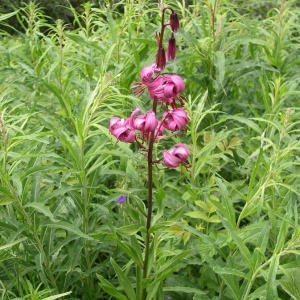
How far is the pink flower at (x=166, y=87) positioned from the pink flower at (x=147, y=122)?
6cm

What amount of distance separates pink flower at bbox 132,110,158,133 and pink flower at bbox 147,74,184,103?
6 centimetres

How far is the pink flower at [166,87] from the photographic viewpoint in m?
1.37

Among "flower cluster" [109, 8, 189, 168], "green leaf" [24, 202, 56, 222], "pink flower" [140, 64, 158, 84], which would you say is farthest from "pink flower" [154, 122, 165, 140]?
"green leaf" [24, 202, 56, 222]

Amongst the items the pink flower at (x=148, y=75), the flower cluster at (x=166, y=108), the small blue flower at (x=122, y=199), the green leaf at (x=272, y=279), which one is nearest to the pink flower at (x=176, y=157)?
the flower cluster at (x=166, y=108)

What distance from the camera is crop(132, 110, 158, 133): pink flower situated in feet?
4.65

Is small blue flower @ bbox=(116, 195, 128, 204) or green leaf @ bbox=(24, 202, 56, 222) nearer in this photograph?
green leaf @ bbox=(24, 202, 56, 222)

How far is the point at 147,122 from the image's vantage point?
4.66 feet

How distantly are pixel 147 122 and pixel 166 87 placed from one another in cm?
12

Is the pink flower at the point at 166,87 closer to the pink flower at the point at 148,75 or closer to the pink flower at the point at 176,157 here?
the pink flower at the point at 148,75

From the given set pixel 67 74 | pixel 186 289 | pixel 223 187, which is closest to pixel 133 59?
pixel 67 74

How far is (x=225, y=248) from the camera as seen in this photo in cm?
204

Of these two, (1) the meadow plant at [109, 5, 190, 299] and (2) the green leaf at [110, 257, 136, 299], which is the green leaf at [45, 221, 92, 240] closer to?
(2) the green leaf at [110, 257, 136, 299]

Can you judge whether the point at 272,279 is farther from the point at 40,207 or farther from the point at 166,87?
the point at 40,207

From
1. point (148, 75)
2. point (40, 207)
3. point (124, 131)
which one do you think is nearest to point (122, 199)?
point (40, 207)
